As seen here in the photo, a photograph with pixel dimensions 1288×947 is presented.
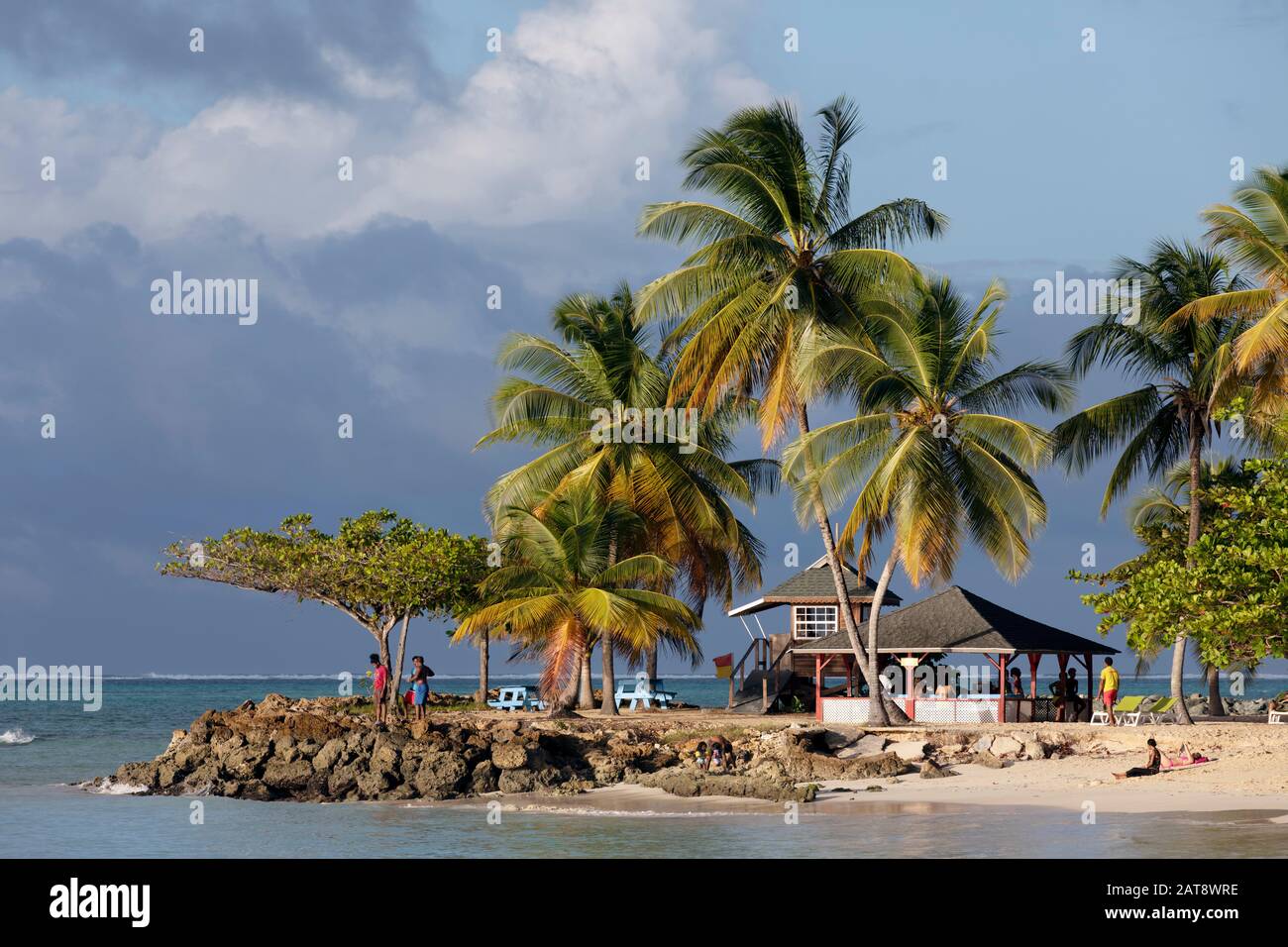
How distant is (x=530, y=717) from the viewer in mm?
33781

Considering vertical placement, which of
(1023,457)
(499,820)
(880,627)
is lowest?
(499,820)

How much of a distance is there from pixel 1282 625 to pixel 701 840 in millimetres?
8840

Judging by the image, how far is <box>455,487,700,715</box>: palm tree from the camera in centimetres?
3250

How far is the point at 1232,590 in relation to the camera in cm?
2059

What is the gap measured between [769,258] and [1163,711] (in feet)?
47.9

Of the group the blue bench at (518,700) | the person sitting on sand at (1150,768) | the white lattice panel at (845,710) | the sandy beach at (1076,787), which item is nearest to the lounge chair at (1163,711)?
the sandy beach at (1076,787)

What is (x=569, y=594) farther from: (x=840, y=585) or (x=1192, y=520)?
(x=1192, y=520)

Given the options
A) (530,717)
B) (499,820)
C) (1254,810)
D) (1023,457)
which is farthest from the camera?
(530,717)

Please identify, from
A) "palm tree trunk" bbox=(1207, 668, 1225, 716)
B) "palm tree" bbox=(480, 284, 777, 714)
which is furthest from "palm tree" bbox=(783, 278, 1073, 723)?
"palm tree trunk" bbox=(1207, 668, 1225, 716)

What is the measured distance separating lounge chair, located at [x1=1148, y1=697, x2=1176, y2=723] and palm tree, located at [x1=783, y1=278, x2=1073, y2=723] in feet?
16.6

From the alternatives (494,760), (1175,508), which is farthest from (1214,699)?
(494,760)
